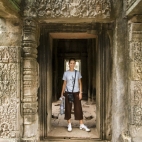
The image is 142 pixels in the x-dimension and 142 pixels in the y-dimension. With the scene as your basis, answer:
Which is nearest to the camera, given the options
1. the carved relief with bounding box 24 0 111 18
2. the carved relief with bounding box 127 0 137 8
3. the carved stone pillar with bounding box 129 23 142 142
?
the carved relief with bounding box 127 0 137 8

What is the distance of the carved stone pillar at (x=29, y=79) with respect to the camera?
2.99 metres

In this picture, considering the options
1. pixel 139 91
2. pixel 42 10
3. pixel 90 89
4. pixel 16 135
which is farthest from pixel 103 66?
pixel 90 89

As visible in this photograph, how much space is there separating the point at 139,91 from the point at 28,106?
1770 millimetres

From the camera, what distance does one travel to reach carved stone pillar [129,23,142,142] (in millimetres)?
2791

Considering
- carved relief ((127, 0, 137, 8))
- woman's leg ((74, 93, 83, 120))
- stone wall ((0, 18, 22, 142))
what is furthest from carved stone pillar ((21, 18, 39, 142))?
carved relief ((127, 0, 137, 8))

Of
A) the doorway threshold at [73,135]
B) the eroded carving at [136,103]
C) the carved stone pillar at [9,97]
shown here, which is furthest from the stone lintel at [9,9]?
the doorway threshold at [73,135]

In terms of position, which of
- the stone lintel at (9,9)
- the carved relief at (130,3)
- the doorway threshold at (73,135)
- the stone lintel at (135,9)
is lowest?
the doorway threshold at (73,135)

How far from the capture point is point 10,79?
2.98 m

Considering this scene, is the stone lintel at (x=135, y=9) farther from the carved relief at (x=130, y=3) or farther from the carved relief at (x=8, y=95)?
the carved relief at (x=8, y=95)

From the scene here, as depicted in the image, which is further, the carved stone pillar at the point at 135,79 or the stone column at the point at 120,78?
the stone column at the point at 120,78

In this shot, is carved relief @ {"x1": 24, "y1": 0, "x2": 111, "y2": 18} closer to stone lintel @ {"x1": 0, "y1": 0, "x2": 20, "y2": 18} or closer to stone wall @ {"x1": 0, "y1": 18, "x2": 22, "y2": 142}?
stone lintel @ {"x1": 0, "y1": 0, "x2": 20, "y2": 18}

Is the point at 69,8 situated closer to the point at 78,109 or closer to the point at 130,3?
the point at 130,3

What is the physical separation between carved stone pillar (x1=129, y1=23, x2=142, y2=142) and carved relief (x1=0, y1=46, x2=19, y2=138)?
5.95 ft

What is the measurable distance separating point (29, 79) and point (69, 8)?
130cm
